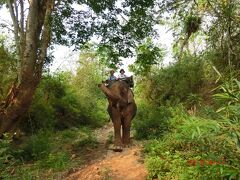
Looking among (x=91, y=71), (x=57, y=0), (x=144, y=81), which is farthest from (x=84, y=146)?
(x=91, y=71)

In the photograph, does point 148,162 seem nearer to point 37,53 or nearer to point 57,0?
point 37,53

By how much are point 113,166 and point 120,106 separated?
2009mm

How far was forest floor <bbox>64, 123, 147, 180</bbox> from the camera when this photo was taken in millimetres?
7051

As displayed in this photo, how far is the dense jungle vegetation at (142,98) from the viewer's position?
16.0 feet

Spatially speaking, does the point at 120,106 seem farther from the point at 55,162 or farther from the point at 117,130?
the point at 55,162

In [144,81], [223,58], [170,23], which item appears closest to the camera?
[223,58]

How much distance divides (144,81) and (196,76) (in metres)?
2.67

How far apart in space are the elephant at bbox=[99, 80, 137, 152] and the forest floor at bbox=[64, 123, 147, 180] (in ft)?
1.18

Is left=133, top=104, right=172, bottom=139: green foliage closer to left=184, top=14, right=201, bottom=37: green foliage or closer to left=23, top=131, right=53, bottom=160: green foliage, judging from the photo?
left=23, top=131, right=53, bottom=160: green foliage

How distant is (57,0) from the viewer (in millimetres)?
10461

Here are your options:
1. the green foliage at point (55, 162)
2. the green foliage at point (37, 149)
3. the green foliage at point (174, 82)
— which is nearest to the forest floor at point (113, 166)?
the green foliage at point (55, 162)

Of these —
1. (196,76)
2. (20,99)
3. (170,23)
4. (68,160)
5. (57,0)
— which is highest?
(170,23)

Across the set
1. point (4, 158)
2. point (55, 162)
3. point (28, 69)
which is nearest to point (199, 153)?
point (4, 158)

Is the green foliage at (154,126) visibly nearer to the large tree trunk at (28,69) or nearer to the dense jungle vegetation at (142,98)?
the dense jungle vegetation at (142,98)
